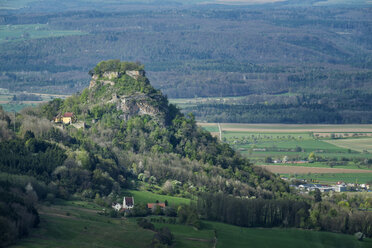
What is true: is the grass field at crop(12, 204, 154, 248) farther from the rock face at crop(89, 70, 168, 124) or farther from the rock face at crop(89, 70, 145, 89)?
the rock face at crop(89, 70, 145, 89)

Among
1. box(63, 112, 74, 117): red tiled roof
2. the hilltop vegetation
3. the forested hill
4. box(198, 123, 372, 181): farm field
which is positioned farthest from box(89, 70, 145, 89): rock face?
box(198, 123, 372, 181): farm field

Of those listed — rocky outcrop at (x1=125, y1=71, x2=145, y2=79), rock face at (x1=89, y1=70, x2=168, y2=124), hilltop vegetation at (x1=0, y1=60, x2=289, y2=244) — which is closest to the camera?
hilltop vegetation at (x1=0, y1=60, x2=289, y2=244)

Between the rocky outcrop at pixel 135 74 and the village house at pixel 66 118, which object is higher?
the rocky outcrop at pixel 135 74

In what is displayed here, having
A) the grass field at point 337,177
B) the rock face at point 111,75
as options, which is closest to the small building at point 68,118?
the rock face at point 111,75

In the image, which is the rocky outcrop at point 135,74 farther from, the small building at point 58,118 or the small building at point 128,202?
the small building at point 128,202

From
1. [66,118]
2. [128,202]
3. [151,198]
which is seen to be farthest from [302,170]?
[128,202]

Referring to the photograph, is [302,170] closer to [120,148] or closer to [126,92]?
[126,92]
